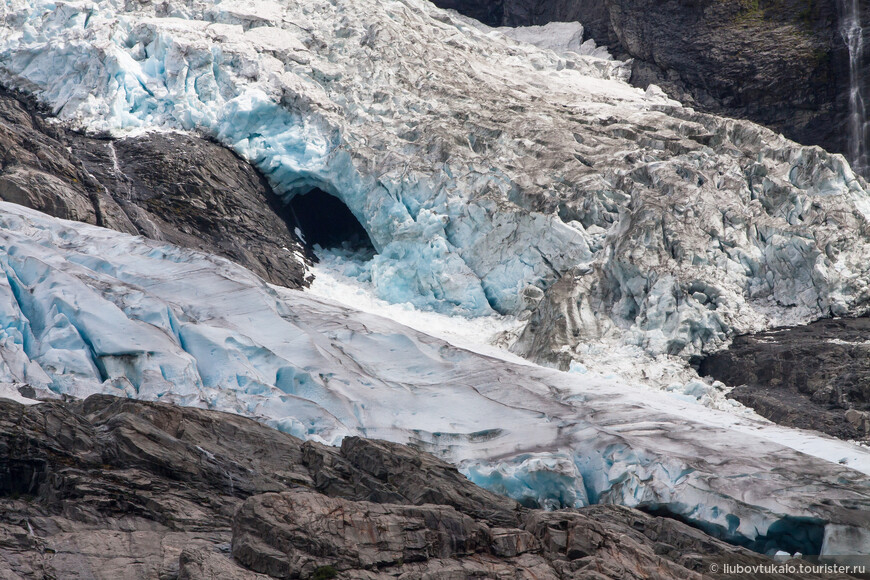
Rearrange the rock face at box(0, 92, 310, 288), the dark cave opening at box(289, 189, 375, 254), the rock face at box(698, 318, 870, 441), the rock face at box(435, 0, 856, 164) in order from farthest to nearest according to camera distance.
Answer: the rock face at box(435, 0, 856, 164) → the dark cave opening at box(289, 189, 375, 254) → the rock face at box(0, 92, 310, 288) → the rock face at box(698, 318, 870, 441)

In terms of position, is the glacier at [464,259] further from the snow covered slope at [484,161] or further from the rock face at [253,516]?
the rock face at [253,516]

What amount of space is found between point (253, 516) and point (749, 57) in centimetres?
2970

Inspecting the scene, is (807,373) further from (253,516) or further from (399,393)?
(253,516)

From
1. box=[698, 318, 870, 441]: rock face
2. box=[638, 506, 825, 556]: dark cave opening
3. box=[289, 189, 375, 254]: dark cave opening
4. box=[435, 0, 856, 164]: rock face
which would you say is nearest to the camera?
box=[638, 506, 825, 556]: dark cave opening

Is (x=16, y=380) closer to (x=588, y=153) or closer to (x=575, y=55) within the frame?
(x=588, y=153)

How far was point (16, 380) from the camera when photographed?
44.3ft

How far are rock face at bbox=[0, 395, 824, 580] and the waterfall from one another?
23.0 m

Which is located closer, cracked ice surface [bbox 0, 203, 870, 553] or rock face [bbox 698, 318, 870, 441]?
cracked ice surface [bbox 0, 203, 870, 553]

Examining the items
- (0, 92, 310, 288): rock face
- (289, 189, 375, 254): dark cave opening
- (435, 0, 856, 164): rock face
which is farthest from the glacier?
(435, 0, 856, 164): rock face

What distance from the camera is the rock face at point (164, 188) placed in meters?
23.3

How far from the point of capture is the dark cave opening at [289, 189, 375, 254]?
92.3 ft

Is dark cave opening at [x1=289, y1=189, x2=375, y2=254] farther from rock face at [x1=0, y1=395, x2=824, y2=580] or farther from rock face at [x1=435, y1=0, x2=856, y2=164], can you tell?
rock face at [x1=0, y1=395, x2=824, y2=580]

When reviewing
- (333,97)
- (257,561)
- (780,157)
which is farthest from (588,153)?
(257,561)

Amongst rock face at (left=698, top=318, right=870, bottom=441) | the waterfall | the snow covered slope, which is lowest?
rock face at (left=698, top=318, right=870, bottom=441)
